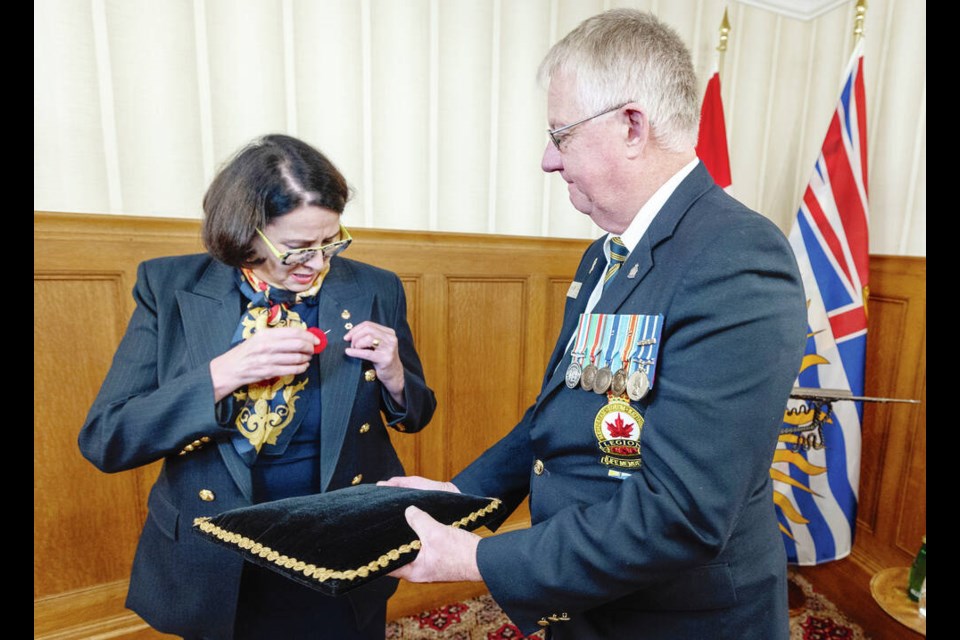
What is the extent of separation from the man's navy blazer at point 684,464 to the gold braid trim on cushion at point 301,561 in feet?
0.51

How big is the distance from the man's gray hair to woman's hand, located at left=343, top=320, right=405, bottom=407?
0.76 metres

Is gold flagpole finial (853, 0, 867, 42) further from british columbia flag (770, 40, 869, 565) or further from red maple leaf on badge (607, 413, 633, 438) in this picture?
red maple leaf on badge (607, 413, 633, 438)

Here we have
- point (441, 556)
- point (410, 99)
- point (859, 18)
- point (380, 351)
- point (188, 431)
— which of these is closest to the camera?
point (441, 556)

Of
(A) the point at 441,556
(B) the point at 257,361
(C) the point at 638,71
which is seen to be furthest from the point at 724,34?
(A) the point at 441,556

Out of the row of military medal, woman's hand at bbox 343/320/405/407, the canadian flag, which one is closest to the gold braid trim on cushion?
the row of military medal

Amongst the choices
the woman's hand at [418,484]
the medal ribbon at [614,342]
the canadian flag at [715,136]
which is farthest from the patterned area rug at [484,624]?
the canadian flag at [715,136]

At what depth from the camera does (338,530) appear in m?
0.91

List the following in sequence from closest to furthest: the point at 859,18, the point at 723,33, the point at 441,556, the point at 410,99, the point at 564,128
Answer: the point at 441,556 < the point at 564,128 < the point at 410,99 < the point at 859,18 < the point at 723,33

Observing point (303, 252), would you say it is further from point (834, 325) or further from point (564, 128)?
point (834, 325)

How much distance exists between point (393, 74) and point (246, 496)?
1.81 metres

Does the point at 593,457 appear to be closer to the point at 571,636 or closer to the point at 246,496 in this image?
the point at 571,636

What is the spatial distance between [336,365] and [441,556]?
0.62 meters

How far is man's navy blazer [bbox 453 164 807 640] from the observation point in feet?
2.55
